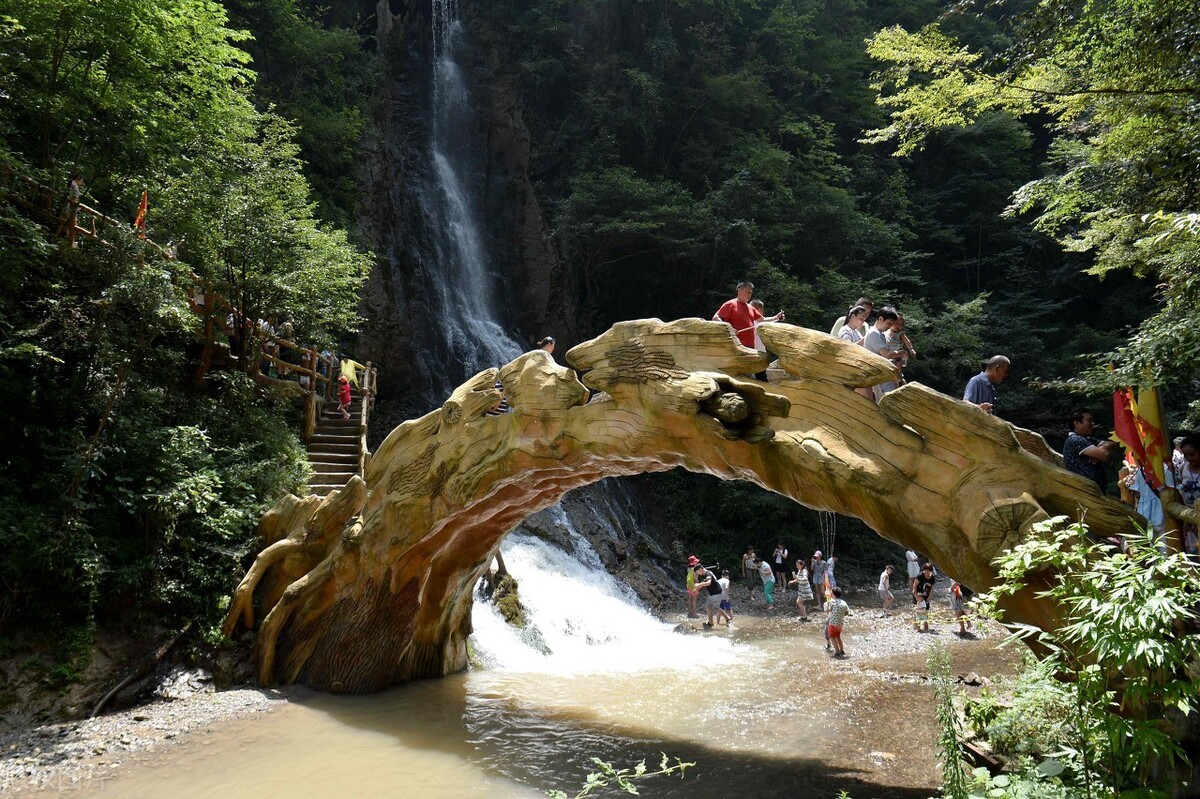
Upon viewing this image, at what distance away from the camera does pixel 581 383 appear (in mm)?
6996

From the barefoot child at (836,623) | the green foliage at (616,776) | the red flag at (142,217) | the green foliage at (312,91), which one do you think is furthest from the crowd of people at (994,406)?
the green foliage at (312,91)

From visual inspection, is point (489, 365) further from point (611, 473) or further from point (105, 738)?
point (105, 738)

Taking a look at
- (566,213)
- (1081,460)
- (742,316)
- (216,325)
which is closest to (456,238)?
(566,213)

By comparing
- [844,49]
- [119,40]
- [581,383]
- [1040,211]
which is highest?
[844,49]

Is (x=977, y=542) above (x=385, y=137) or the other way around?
the other way around

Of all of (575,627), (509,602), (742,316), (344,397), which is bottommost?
(575,627)

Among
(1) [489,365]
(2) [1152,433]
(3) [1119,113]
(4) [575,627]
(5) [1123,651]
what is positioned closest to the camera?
(5) [1123,651]

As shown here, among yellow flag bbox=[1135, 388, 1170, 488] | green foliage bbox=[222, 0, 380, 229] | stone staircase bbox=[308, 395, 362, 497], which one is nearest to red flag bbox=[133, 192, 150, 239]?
stone staircase bbox=[308, 395, 362, 497]

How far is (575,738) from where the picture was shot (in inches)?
281

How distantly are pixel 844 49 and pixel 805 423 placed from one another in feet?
91.0

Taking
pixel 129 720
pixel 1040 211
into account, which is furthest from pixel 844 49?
pixel 129 720

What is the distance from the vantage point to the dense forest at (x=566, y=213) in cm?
812

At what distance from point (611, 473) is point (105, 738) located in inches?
207

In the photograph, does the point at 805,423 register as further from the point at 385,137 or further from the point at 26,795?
the point at 385,137
